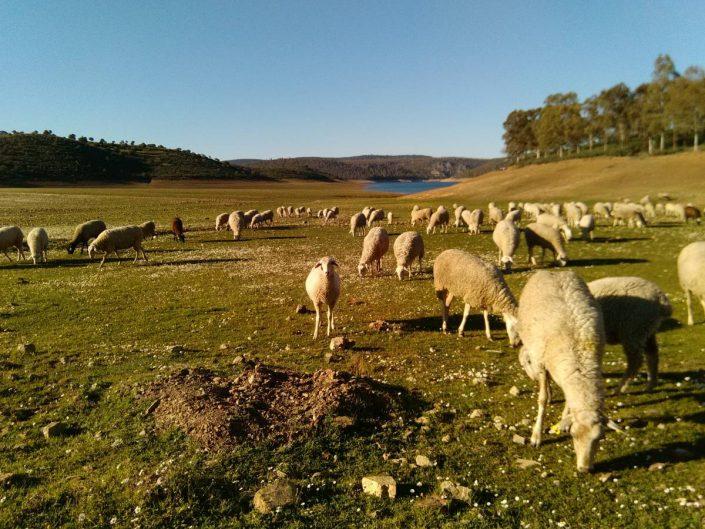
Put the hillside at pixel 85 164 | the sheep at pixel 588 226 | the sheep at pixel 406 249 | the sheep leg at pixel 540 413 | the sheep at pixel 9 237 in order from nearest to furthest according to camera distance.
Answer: the sheep leg at pixel 540 413 → the sheep at pixel 406 249 → the sheep at pixel 9 237 → the sheep at pixel 588 226 → the hillside at pixel 85 164

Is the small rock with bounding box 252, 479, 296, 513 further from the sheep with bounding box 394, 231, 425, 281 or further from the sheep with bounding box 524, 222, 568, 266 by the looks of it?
the sheep with bounding box 524, 222, 568, 266

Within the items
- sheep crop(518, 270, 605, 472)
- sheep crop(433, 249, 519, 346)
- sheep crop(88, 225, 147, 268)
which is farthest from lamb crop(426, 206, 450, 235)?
sheep crop(518, 270, 605, 472)

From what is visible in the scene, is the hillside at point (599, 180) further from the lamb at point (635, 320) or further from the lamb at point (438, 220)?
the lamb at point (635, 320)

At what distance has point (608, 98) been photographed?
3529 inches

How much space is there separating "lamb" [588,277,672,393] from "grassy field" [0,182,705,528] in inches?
26.4

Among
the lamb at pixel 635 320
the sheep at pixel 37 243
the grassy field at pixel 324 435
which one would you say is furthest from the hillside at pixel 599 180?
the sheep at pixel 37 243

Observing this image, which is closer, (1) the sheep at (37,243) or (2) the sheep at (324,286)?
(2) the sheep at (324,286)

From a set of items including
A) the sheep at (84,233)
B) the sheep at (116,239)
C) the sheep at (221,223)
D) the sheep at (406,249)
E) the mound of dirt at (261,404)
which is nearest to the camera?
the mound of dirt at (261,404)

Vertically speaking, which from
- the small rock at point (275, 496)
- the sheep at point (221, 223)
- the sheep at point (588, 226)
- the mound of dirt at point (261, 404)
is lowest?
the small rock at point (275, 496)

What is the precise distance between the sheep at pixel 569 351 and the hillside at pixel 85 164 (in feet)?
487

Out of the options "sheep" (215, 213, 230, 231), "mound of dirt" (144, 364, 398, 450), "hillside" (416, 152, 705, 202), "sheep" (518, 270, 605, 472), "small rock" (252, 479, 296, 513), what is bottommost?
"small rock" (252, 479, 296, 513)

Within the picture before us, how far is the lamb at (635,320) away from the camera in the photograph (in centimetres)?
823

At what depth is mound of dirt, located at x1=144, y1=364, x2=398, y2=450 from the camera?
7398 millimetres

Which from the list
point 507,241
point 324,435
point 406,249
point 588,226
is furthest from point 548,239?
point 324,435
